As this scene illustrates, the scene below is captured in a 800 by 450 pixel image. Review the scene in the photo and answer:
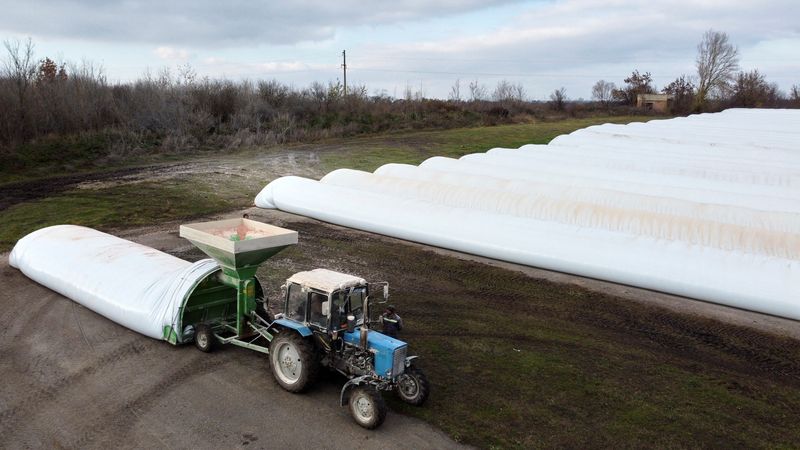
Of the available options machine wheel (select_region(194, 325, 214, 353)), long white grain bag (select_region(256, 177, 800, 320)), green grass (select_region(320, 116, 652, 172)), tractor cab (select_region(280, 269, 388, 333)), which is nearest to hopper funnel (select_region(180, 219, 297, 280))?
tractor cab (select_region(280, 269, 388, 333))

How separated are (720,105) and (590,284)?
6969 centimetres

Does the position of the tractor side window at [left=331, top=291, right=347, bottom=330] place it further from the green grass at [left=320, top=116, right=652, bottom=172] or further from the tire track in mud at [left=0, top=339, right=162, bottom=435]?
the green grass at [left=320, top=116, right=652, bottom=172]

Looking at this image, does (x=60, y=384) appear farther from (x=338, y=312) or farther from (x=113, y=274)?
(x=338, y=312)

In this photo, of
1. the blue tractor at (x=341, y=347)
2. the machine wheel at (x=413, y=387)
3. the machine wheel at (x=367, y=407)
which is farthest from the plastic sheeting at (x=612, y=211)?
the machine wheel at (x=367, y=407)

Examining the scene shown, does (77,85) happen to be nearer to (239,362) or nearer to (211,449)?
(239,362)

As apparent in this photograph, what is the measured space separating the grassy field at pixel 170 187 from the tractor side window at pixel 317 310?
12453 mm

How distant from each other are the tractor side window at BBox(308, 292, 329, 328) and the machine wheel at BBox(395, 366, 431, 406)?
1.43m

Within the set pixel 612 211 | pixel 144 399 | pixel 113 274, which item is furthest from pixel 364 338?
pixel 612 211

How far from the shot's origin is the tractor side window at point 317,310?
877 cm

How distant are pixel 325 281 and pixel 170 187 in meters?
17.3

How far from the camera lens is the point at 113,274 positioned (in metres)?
11.8

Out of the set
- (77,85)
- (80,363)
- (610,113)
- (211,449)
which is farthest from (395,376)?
(610,113)

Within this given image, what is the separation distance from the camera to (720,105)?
7231 cm

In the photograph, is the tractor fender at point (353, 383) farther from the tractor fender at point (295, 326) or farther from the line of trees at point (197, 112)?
the line of trees at point (197, 112)
